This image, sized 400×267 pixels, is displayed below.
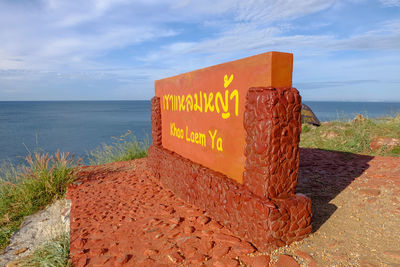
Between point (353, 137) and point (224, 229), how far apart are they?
22.0ft

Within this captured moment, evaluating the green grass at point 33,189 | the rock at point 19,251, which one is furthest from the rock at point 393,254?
the green grass at point 33,189

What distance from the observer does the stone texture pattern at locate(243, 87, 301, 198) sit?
228cm

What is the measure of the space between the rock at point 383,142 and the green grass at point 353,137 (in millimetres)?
99

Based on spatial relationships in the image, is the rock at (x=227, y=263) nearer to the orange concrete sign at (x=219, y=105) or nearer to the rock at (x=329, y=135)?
the orange concrete sign at (x=219, y=105)

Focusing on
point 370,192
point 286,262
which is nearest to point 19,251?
point 286,262

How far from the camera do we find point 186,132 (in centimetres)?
416

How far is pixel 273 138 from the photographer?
7.51 feet

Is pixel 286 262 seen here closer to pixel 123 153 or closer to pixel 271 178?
pixel 271 178

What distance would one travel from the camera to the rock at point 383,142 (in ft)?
23.1

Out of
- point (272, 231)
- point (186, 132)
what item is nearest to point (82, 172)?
point (186, 132)

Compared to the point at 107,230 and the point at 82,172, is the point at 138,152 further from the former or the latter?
the point at 107,230

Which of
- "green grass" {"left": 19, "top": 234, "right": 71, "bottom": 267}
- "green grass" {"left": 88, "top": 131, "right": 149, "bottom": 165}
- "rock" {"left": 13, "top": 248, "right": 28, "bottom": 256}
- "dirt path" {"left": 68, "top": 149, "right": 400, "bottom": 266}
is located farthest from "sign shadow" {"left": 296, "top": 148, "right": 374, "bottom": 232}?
"green grass" {"left": 88, "top": 131, "right": 149, "bottom": 165}

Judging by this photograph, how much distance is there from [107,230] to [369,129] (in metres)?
8.43

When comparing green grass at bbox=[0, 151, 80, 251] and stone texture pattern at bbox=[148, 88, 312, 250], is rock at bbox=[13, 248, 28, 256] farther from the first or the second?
stone texture pattern at bbox=[148, 88, 312, 250]
